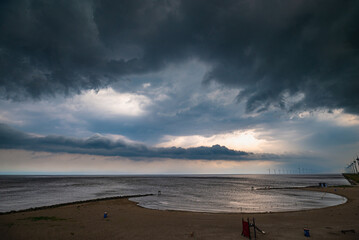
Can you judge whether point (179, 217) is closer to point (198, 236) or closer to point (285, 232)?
point (198, 236)

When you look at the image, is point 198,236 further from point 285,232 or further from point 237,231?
point 285,232

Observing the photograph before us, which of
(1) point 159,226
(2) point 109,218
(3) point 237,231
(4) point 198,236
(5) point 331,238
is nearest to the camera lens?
(5) point 331,238

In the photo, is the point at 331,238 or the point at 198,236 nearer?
the point at 331,238

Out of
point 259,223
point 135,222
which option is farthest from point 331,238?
point 135,222

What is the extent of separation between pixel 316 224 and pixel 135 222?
23387 millimetres

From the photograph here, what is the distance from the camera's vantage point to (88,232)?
2123cm

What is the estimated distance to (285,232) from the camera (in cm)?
2103

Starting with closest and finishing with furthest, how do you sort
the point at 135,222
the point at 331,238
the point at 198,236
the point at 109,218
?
the point at 331,238, the point at 198,236, the point at 135,222, the point at 109,218

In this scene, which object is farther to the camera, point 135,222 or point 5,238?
point 135,222

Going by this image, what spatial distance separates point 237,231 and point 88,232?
16.5 m

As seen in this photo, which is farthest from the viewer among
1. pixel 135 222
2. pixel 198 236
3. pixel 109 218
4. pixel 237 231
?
pixel 109 218

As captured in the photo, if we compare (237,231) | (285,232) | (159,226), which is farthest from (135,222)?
(285,232)

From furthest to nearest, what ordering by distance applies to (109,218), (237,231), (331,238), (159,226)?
(109,218) → (159,226) → (237,231) → (331,238)

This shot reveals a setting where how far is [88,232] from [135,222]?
659 centimetres
